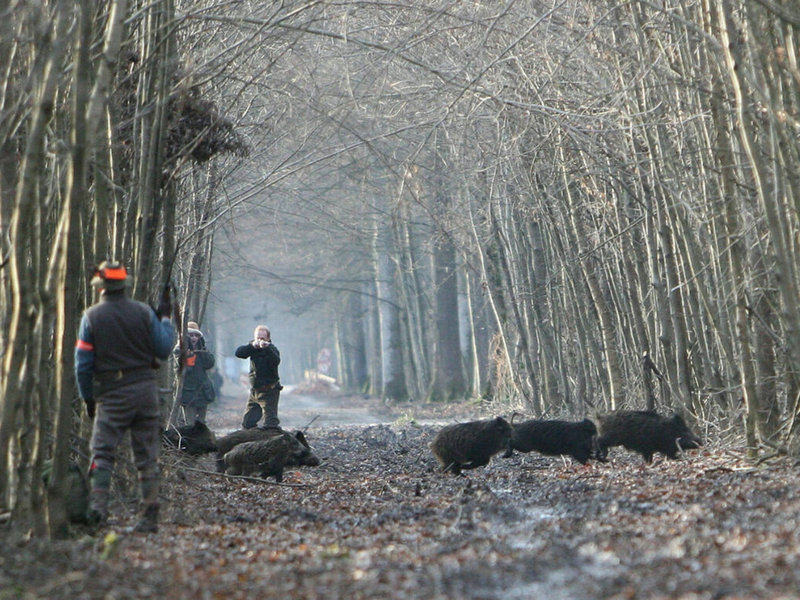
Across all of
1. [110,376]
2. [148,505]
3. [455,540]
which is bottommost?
[455,540]

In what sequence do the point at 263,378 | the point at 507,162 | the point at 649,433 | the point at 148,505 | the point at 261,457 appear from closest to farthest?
the point at 148,505 → the point at 261,457 → the point at 649,433 → the point at 263,378 → the point at 507,162

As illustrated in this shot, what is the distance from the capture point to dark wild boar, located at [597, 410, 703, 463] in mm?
10898

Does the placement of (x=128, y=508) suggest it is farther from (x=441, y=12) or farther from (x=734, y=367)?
(x=734, y=367)

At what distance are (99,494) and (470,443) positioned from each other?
4714 mm

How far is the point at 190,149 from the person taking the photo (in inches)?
350

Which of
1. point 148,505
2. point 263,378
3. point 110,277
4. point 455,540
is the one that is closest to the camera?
point 455,540

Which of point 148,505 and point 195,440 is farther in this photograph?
point 195,440

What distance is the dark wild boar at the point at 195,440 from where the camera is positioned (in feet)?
36.9

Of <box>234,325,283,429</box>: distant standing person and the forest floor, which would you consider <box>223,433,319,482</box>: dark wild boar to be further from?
<box>234,325,283,429</box>: distant standing person

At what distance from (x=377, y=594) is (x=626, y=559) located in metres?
1.32

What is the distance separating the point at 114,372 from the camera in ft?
24.3

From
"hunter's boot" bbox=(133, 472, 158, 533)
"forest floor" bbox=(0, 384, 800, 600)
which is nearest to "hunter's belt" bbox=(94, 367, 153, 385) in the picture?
"hunter's boot" bbox=(133, 472, 158, 533)

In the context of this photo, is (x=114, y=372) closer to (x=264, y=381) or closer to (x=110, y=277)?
(x=110, y=277)

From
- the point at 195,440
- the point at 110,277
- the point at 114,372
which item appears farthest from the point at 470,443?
the point at 110,277
